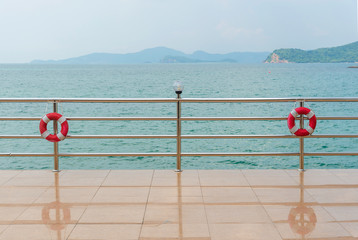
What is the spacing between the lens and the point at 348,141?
17.5 metres

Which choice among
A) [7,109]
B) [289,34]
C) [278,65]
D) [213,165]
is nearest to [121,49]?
[289,34]

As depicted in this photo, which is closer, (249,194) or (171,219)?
(171,219)

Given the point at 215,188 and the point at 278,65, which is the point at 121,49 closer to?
the point at 278,65

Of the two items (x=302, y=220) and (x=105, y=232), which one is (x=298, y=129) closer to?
(x=302, y=220)

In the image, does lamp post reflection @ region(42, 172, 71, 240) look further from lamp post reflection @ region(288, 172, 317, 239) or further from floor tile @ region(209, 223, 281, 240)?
lamp post reflection @ region(288, 172, 317, 239)

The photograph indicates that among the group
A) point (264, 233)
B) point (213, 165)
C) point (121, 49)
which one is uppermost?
point (121, 49)

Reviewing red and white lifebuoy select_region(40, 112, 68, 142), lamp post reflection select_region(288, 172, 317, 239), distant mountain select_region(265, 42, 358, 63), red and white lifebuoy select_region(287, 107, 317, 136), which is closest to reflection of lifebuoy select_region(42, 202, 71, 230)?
red and white lifebuoy select_region(40, 112, 68, 142)

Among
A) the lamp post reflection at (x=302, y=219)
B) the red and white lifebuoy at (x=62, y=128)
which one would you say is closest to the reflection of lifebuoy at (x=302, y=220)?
the lamp post reflection at (x=302, y=219)

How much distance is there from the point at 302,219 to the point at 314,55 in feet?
274

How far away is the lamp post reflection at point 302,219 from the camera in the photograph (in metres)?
3.07

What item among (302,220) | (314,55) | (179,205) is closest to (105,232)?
(179,205)

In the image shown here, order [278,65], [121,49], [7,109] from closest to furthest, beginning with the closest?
1. [7,109]
2. [121,49]
3. [278,65]

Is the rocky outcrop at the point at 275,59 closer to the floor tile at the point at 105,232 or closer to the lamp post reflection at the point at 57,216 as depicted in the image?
the lamp post reflection at the point at 57,216

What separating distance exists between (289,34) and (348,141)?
52463 mm
